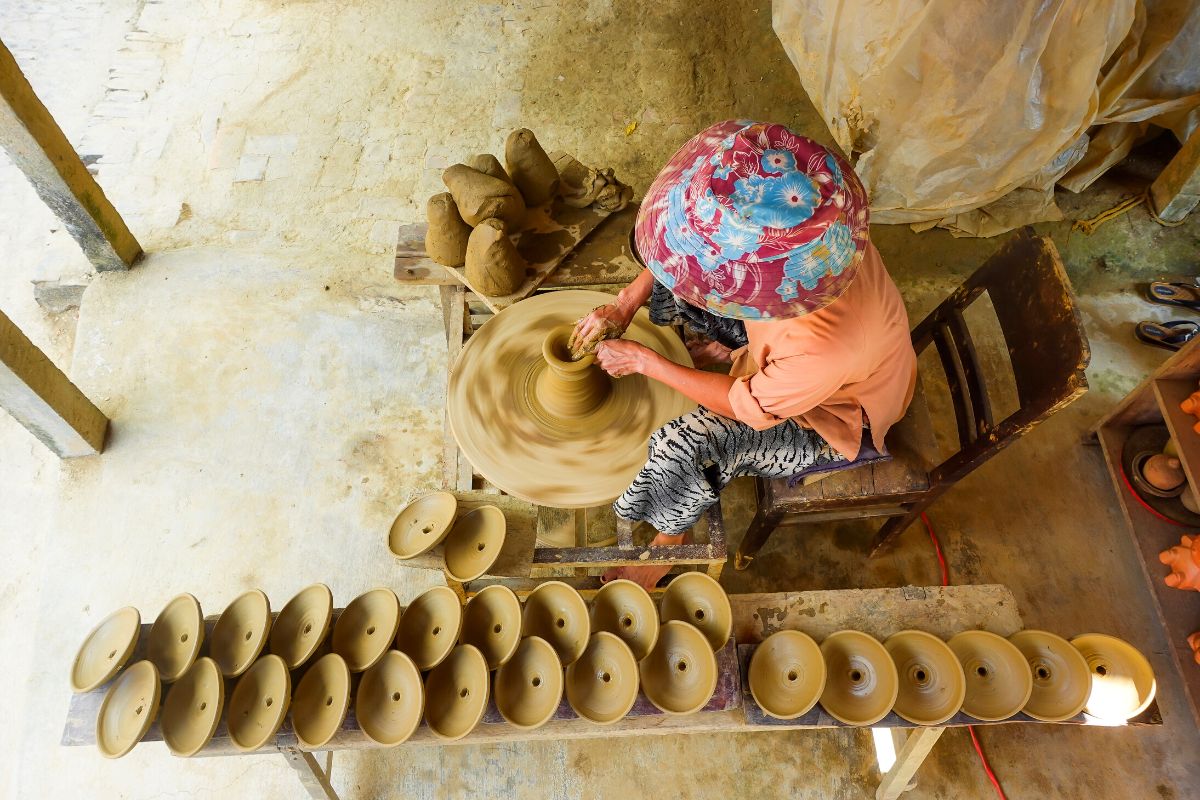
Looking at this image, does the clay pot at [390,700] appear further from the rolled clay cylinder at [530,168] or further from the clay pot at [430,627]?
the rolled clay cylinder at [530,168]

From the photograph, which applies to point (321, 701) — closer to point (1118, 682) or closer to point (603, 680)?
point (603, 680)

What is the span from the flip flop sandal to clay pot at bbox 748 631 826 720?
2.37 m

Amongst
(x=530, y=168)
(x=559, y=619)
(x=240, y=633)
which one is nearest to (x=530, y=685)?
(x=559, y=619)

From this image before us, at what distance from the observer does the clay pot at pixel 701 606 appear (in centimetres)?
172

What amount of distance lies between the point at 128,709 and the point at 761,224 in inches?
69.1

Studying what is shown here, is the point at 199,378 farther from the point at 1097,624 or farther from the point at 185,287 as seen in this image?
the point at 1097,624

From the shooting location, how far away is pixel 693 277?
1322 mm

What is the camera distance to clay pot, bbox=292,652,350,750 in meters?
1.59

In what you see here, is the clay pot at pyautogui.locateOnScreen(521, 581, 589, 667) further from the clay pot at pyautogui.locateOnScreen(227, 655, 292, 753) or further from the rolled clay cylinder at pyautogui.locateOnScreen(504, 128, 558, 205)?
the rolled clay cylinder at pyautogui.locateOnScreen(504, 128, 558, 205)

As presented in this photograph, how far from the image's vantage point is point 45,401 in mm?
2451

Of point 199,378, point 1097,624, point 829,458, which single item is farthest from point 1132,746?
point 199,378

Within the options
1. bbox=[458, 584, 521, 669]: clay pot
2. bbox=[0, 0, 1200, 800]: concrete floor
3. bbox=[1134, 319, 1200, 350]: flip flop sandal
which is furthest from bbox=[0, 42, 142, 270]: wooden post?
bbox=[1134, 319, 1200, 350]: flip flop sandal

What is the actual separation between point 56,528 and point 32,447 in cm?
47

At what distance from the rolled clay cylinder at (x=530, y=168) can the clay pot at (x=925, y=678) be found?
1.82 m
